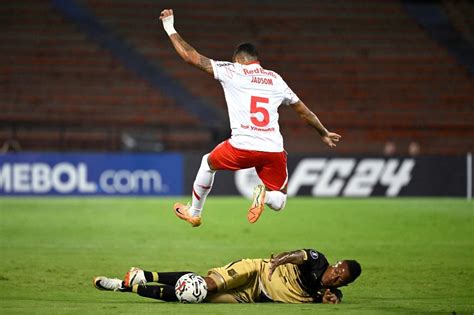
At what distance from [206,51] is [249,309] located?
82.9 feet

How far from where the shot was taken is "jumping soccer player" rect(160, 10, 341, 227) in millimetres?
9945

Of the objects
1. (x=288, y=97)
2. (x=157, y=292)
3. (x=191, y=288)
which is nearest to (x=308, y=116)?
(x=288, y=97)

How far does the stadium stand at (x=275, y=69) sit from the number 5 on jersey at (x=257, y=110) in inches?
749

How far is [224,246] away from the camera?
49.1 ft

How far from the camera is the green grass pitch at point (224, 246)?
361 inches

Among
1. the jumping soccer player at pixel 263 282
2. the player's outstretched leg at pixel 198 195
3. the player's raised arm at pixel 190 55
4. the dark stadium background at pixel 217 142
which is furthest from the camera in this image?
the dark stadium background at pixel 217 142

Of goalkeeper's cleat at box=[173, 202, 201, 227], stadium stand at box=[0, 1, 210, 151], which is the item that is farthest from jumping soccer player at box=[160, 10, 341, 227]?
stadium stand at box=[0, 1, 210, 151]

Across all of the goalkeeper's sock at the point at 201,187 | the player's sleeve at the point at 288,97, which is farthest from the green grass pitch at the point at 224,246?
the player's sleeve at the point at 288,97

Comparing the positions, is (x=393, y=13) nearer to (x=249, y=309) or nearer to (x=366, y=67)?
(x=366, y=67)

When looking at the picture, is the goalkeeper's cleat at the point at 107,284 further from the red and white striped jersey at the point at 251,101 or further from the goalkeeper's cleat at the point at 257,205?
the red and white striped jersey at the point at 251,101

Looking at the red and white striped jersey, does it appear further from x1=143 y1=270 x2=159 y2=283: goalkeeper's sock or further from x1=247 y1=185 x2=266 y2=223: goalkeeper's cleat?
x1=143 y1=270 x2=159 y2=283: goalkeeper's sock

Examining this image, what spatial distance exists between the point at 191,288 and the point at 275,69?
2480 cm

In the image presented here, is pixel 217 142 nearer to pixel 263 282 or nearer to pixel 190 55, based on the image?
pixel 190 55

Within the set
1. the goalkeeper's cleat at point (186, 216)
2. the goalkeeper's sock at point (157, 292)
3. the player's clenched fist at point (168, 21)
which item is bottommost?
the goalkeeper's sock at point (157, 292)
